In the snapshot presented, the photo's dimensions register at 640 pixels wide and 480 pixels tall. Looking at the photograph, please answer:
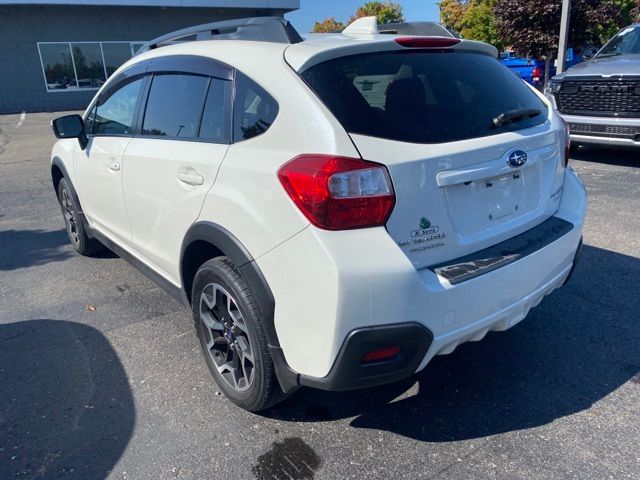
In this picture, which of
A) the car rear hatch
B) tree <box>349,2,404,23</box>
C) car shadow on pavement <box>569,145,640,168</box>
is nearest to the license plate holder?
the car rear hatch

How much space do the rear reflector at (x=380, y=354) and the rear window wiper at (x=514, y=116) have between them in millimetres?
1186

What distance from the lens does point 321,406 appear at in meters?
2.87

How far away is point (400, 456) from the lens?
2.47 m

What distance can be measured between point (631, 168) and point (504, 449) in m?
6.72

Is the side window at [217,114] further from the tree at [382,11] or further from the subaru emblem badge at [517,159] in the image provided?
the tree at [382,11]

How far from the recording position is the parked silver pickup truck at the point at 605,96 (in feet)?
24.0

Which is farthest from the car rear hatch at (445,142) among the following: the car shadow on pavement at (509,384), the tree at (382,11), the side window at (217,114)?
the tree at (382,11)

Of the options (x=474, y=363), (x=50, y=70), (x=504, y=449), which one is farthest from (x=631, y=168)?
(x=50, y=70)

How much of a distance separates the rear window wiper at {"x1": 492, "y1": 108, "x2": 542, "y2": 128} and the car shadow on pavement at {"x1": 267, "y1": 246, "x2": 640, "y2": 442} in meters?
1.39

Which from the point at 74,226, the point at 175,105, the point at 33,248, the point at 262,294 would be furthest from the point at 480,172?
the point at 33,248

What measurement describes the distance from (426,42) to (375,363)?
1.58 metres

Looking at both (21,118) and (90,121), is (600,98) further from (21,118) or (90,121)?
(21,118)

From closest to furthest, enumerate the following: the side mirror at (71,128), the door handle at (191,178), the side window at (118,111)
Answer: the door handle at (191,178) < the side window at (118,111) < the side mirror at (71,128)

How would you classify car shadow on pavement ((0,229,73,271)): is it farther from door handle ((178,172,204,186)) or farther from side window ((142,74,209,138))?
door handle ((178,172,204,186))
